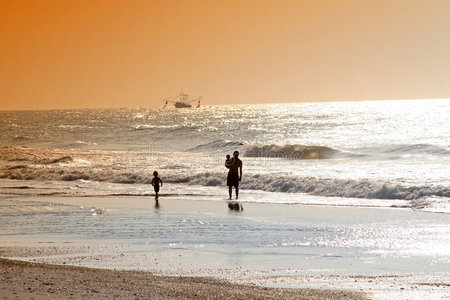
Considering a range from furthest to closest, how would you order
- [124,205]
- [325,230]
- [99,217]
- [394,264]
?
1. [124,205]
2. [99,217]
3. [325,230]
4. [394,264]

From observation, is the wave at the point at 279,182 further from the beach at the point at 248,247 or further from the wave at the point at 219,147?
the wave at the point at 219,147

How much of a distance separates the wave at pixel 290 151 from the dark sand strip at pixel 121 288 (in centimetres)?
3906

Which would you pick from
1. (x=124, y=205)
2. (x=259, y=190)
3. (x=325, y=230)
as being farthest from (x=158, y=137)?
(x=325, y=230)

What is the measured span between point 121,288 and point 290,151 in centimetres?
4382

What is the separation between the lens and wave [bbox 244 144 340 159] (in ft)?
161

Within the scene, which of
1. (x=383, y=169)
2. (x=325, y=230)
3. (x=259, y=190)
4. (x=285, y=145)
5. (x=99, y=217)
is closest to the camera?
(x=325, y=230)

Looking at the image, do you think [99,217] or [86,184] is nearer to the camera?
[99,217]

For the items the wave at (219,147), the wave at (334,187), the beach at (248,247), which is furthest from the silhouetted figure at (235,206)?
the wave at (219,147)

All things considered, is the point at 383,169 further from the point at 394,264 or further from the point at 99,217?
the point at 394,264

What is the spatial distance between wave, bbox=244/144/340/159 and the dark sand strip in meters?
39.1

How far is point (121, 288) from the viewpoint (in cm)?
874

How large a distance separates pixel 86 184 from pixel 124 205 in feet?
34.9

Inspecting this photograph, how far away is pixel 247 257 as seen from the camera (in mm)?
11570

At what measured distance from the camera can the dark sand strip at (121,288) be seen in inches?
329
